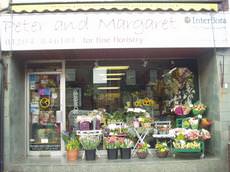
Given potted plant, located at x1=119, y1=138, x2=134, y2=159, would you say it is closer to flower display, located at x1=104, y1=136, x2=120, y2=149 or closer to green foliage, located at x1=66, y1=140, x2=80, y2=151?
flower display, located at x1=104, y1=136, x2=120, y2=149

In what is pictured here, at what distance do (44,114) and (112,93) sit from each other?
6.25ft

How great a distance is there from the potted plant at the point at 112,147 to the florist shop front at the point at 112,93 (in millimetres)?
24

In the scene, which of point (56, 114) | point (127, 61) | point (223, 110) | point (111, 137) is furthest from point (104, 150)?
point (223, 110)

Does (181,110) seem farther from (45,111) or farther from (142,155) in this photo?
A: (45,111)

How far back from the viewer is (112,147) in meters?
9.32

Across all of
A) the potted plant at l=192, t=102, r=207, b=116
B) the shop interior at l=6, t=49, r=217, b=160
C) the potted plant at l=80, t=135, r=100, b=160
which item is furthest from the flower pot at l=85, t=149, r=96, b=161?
the potted plant at l=192, t=102, r=207, b=116

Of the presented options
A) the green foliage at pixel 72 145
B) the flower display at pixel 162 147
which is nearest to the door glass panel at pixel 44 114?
the green foliage at pixel 72 145

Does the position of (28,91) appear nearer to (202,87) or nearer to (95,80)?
(95,80)

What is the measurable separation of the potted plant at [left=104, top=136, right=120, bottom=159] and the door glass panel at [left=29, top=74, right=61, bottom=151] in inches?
64.5

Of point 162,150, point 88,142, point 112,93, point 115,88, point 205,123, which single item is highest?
point 115,88

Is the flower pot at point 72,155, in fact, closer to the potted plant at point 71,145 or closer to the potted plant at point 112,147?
the potted plant at point 71,145

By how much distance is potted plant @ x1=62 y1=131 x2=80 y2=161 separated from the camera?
31.0 ft

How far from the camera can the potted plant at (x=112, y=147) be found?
9336 millimetres

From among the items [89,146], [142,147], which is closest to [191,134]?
[142,147]
